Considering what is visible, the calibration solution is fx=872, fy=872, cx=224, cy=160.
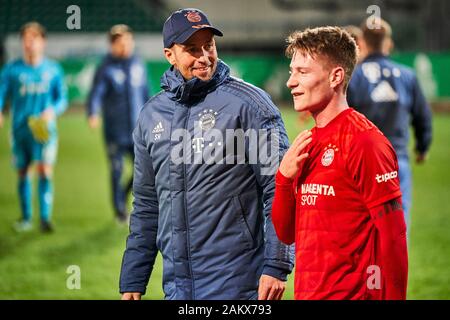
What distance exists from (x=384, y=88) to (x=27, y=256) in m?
4.40

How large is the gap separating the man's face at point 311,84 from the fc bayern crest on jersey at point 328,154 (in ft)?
0.64

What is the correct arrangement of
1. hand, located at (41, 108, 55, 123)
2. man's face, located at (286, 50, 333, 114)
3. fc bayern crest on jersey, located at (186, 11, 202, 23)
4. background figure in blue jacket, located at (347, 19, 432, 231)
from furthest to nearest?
hand, located at (41, 108, 55, 123) → background figure in blue jacket, located at (347, 19, 432, 231) → fc bayern crest on jersey, located at (186, 11, 202, 23) → man's face, located at (286, 50, 333, 114)

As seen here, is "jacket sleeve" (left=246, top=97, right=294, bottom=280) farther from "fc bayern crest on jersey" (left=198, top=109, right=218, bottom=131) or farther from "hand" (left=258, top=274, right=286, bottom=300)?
"fc bayern crest on jersey" (left=198, top=109, right=218, bottom=131)

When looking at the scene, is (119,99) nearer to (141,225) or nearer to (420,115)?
(420,115)

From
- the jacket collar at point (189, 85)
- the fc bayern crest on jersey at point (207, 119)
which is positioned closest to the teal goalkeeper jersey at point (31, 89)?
the jacket collar at point (189, 85)

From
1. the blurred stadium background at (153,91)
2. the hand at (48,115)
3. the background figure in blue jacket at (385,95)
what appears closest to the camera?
the background figure in blue jacket at (385,95)

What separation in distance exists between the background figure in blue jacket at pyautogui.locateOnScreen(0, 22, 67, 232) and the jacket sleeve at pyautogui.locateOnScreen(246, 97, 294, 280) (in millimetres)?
6781

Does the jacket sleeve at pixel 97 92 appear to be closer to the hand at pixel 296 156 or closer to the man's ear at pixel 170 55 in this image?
the man's ear at pixel 170 55

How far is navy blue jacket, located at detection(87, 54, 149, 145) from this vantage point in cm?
1123

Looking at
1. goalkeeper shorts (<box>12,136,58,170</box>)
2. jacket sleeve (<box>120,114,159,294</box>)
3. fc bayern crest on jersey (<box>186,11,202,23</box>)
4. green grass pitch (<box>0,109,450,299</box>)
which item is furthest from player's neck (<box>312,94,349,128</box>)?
goalkeeper shorts (<box>12,136,58,170</box>)

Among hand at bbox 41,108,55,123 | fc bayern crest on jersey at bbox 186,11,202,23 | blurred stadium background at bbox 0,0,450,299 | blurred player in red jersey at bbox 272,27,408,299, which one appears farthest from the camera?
hand at bbox 41,108,55,123

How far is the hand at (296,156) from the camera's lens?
362 cm
